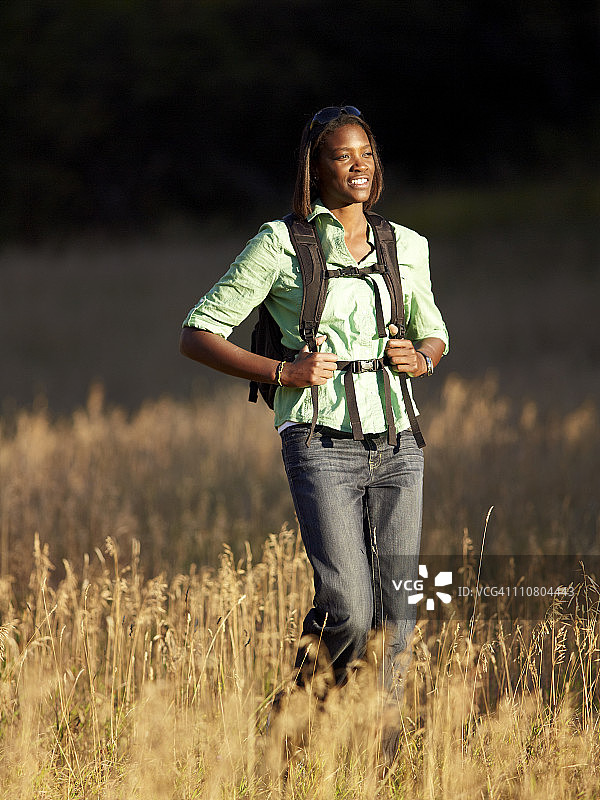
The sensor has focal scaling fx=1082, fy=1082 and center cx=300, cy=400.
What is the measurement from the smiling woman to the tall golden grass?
11.2 inches

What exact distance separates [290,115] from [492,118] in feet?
21.8

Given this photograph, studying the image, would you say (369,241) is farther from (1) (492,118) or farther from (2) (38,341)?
(1) (492,118)

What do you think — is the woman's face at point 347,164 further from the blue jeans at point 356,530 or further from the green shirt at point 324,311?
the blue jeans at point 356,530

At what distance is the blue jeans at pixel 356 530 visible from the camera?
3.50 m

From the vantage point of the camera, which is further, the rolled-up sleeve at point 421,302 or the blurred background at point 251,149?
the blurred background at point 251,149

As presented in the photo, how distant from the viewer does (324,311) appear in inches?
143

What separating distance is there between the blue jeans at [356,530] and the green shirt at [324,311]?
8cm

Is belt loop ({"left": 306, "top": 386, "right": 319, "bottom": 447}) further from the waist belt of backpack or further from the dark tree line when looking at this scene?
the dark tree line

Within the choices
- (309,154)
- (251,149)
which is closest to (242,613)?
(309,154)

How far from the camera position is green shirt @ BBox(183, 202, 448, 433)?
3629 mm

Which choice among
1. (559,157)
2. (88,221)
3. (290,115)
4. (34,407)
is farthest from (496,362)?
(88,221)

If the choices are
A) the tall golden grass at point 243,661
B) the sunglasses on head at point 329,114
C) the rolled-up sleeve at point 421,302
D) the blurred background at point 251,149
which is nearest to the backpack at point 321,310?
the rolled-up sleeve at point 421,302

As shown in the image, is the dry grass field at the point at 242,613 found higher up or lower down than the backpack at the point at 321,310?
lower down

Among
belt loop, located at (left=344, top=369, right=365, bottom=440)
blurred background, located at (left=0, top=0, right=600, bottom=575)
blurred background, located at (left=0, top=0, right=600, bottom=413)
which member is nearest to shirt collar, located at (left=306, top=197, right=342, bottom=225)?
blurred background, located at (left=0, top=0, right=600, bottom=575)
